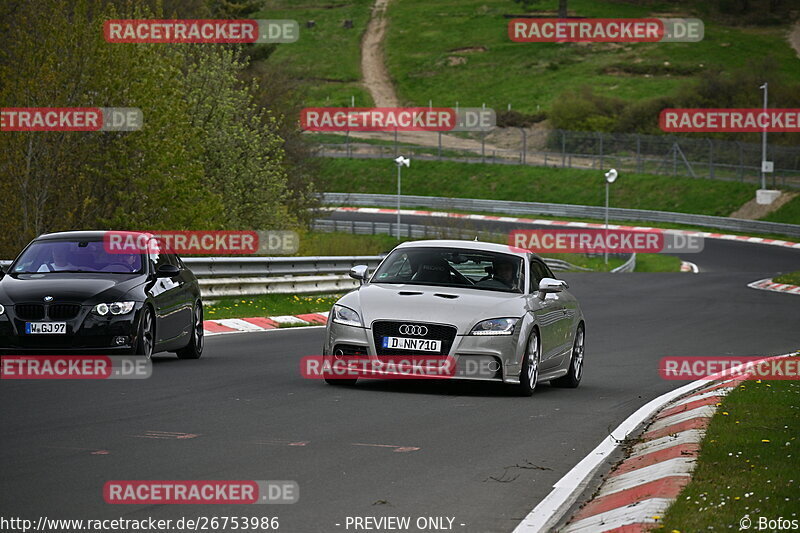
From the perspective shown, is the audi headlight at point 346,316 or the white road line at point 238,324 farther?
the white road line at point 238,324

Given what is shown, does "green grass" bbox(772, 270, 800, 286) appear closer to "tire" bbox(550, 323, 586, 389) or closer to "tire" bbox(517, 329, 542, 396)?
"tire" bbox(550, 323, 586, 389)

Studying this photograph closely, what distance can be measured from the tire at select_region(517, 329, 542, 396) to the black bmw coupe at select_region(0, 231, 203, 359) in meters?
4.27

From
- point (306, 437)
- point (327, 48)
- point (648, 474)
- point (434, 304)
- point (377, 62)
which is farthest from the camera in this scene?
point (327, 48)

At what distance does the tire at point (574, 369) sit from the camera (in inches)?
593

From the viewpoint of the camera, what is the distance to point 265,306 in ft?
83.5

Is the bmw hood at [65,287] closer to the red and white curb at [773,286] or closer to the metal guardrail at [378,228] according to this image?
the red and white curb at [773,286]

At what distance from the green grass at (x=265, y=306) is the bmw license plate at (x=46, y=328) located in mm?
8638

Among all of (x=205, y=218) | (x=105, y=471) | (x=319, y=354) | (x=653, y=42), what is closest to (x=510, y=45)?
(x=653, y=42)

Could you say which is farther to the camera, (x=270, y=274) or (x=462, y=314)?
(x=270, y=274)

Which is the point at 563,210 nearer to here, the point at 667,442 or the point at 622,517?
the point at 667,442

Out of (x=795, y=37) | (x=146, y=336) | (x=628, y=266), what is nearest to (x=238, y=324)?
(x=146, y=336)

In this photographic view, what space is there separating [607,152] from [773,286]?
40.2 m

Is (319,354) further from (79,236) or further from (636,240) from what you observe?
(636,240)

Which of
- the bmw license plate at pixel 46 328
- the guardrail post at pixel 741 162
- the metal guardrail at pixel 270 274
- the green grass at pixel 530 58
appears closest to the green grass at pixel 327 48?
the green grass at pixel 530 58
